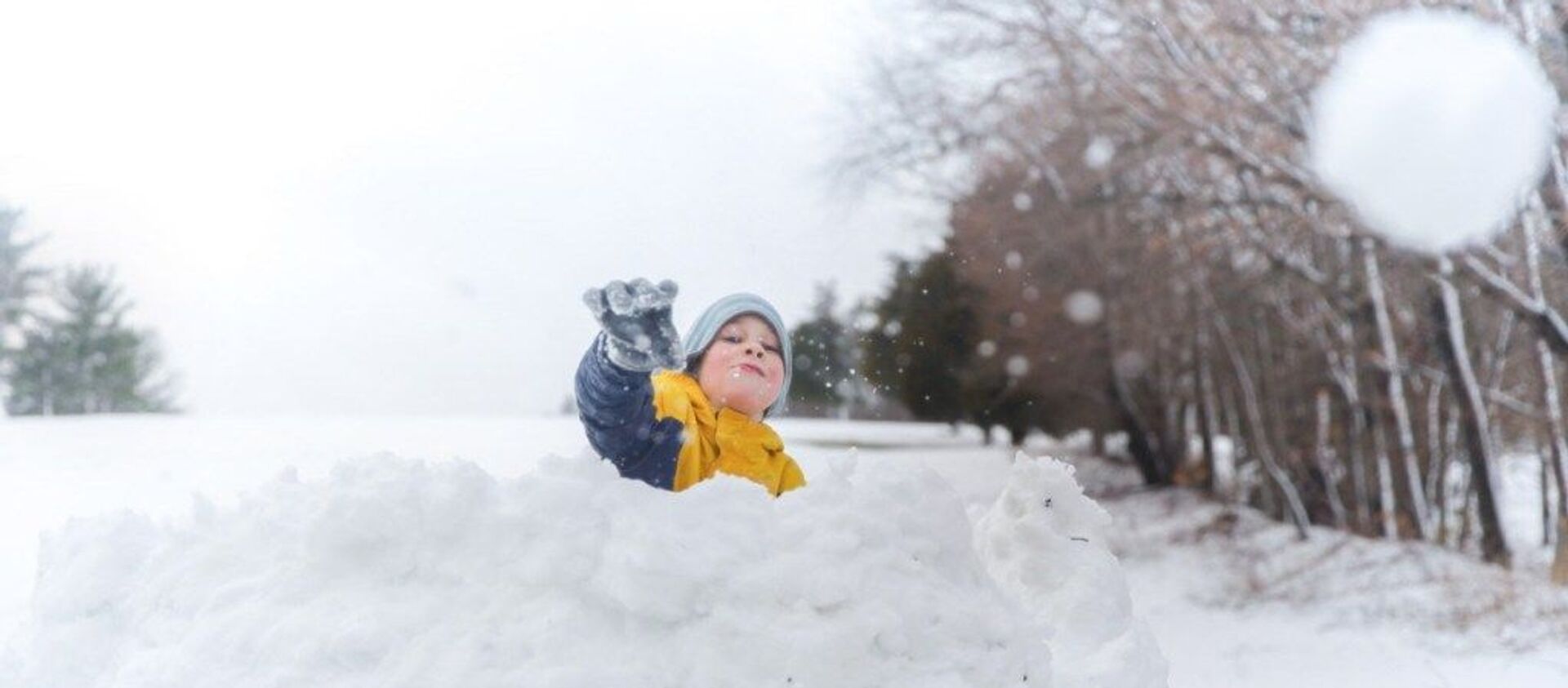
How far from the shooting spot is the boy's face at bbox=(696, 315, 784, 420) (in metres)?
2.79

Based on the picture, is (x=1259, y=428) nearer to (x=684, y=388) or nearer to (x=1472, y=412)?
(x=1472, y=412)

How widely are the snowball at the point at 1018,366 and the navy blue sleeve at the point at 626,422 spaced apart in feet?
47.4

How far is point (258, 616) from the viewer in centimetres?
183

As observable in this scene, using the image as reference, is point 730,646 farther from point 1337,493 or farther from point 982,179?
point 982,179

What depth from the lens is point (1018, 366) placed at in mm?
16562

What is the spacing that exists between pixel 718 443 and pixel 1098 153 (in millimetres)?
10392

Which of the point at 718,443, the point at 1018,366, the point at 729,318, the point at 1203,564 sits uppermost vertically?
the point at 729,318

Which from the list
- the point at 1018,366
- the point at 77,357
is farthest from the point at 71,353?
the point at 1018,366

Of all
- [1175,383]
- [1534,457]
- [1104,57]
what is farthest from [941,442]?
[1104,57]

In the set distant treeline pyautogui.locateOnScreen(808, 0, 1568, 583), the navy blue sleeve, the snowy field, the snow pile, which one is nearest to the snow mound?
the snow pile

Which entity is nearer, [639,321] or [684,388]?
[639,321]

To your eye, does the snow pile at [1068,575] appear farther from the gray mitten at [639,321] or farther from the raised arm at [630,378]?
the gray mitten at [639,321]

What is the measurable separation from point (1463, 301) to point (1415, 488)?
5.84ft

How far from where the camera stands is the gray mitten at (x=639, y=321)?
212cm
